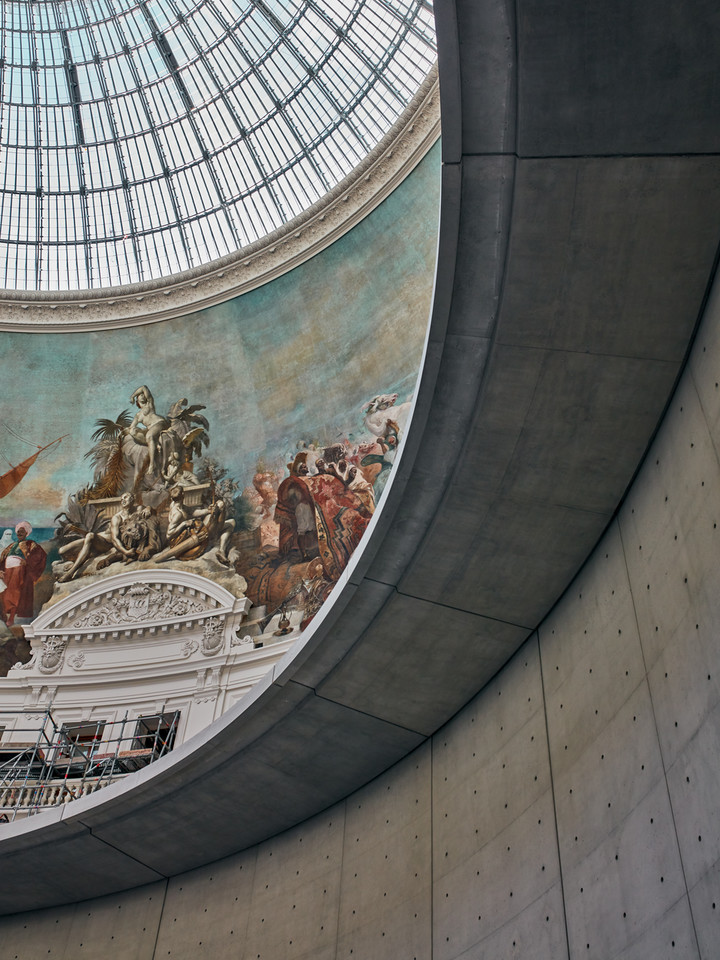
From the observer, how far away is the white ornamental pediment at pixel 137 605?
17.9m

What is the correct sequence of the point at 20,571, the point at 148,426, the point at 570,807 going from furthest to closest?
the point at 148,426, the point at 20,571, the point at 570,807

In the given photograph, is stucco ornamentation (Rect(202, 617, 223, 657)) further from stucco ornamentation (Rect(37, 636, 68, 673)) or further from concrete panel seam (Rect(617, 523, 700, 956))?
concrete panel seam (Rect(617, 523, 700, 956))

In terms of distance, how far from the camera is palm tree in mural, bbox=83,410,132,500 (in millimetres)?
20375

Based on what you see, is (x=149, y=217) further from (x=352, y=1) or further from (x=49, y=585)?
(x=49, y=585)

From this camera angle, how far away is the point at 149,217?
913 inches

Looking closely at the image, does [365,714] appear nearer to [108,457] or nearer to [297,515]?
[297,515]

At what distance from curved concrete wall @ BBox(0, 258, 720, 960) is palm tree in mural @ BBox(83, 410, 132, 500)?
12.9 m

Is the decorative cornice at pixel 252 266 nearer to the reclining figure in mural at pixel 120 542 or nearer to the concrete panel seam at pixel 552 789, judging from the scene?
the reclining figure in mural at pixel 120 542

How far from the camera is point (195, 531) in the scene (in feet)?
63.6

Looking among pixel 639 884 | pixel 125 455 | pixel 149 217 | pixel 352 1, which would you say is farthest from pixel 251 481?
pixel 639 884

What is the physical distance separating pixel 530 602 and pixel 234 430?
14.3 metres

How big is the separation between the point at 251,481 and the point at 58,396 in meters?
5.95

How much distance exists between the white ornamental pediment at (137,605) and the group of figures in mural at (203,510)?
49cm

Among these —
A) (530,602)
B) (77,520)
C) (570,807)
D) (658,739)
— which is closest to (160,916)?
(570,807)
